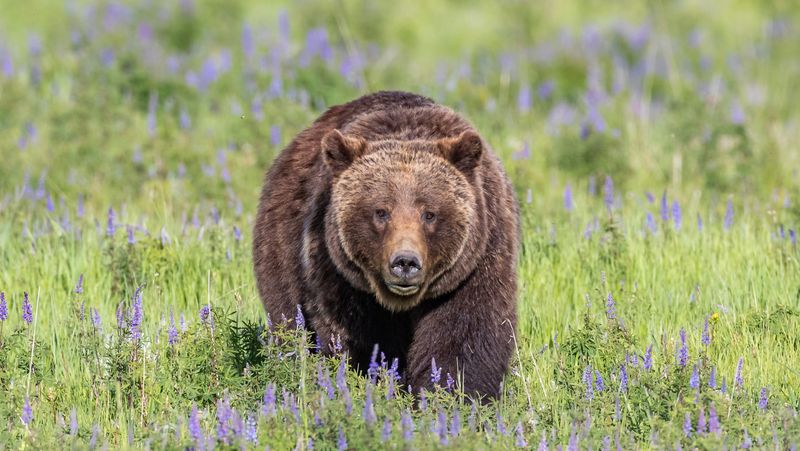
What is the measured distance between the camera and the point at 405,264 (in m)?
5.17

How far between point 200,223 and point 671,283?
3.05 meters

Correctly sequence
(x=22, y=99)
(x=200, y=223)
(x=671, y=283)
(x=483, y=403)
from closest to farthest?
1. (x=483, y=403)
2. (x=671, y=283)
3. (x=200, y=223)
4. (x=22, y=99)

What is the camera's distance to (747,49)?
14.9 metres

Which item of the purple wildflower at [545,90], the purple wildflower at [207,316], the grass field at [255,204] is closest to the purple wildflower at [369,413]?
the grass field at [255,204]

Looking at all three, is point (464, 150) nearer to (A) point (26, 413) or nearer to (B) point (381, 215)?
(B) point (381, 215)

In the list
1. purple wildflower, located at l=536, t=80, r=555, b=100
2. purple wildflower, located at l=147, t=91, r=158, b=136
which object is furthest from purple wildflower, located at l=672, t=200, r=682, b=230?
purple wildflower, located at l=536, t=80, r=555, b=100

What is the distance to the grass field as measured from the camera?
15.8 feet

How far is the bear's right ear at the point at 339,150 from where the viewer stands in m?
5.54

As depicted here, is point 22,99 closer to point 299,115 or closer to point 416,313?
point 299,115

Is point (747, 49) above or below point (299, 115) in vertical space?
above

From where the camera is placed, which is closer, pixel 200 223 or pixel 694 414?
pixel 694 414

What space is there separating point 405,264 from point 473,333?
549mm

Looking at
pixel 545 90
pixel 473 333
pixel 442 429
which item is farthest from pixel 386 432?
pixel 545 90

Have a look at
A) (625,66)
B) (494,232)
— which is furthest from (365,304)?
(625,66)
